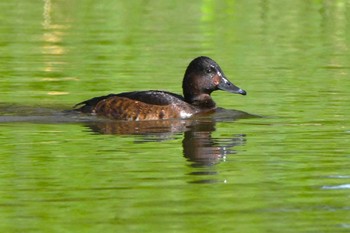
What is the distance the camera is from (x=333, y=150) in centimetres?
1116

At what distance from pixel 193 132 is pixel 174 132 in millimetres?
194

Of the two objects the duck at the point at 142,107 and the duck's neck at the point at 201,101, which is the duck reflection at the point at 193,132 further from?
the duck's neck at the point at 201,101

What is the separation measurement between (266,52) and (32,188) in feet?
34.1

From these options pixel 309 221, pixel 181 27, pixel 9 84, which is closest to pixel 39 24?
pixel 181 27

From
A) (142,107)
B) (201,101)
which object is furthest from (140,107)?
(201,101)

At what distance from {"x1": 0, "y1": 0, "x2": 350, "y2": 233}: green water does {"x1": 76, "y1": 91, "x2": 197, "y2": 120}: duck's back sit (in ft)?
0.87

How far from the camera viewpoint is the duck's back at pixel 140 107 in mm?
13617

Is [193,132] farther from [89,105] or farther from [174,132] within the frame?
[89,105]

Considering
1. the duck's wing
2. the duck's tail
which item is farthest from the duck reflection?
the duck's tail

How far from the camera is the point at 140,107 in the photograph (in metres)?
13.6

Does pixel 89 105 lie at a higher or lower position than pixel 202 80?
lower

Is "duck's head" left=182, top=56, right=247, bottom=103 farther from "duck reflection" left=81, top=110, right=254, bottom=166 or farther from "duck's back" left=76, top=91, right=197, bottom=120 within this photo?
"duck's back" left=76, top=91, right=197, bottom=120

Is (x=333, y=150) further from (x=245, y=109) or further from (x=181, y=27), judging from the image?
(x=181, y=27)

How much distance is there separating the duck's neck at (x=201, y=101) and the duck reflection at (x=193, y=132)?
29cm
